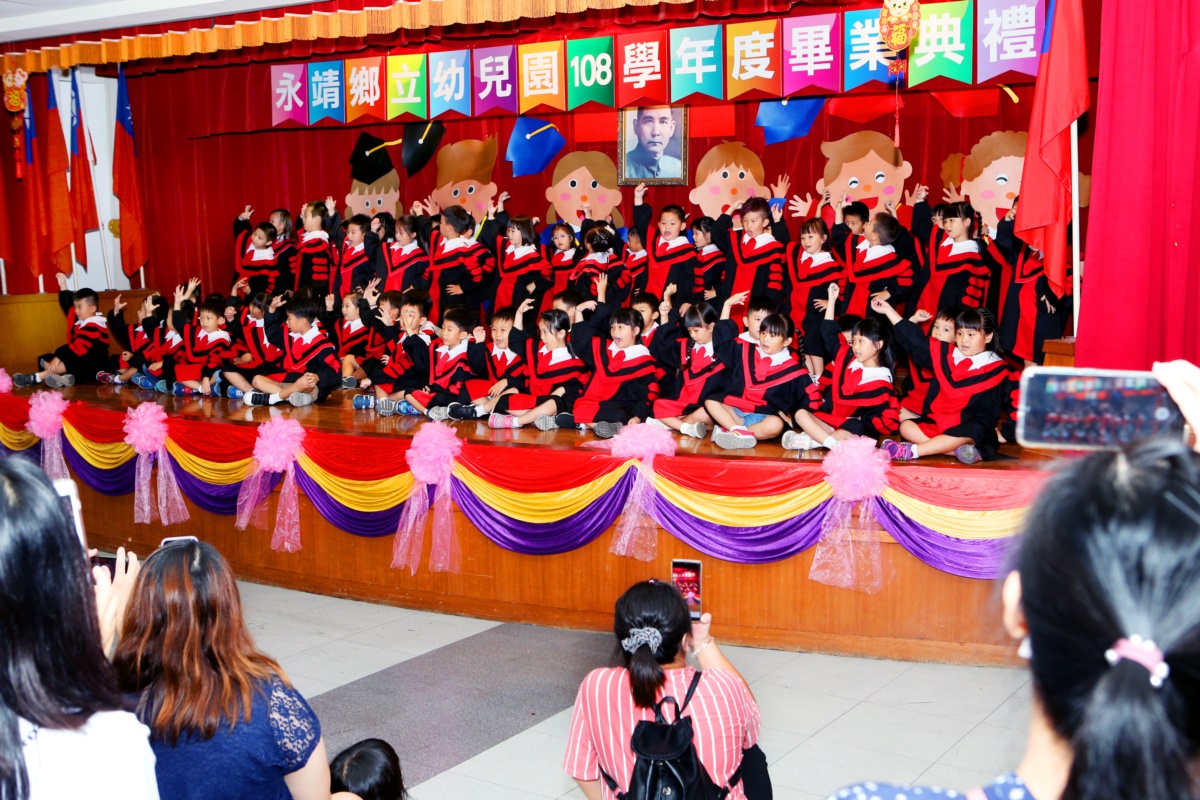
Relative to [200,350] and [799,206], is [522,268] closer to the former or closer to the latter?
[799,206]

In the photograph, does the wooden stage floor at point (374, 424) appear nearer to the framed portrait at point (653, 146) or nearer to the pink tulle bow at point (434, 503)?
the pink tulle bow at point (434, 503)

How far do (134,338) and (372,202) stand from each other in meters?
2.41

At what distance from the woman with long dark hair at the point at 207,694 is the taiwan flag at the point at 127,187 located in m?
8.79

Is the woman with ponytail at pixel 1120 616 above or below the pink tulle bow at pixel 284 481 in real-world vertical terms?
above

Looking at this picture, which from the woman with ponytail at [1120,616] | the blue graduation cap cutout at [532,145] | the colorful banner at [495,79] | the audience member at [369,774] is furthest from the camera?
the blue graduation cap cutout at [532,145]

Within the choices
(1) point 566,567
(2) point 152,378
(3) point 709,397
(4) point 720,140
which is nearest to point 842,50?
(4) point 720,140

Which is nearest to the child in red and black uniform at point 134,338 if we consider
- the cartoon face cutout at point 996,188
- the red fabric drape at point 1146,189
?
the cartoon face cutout at point 996,188

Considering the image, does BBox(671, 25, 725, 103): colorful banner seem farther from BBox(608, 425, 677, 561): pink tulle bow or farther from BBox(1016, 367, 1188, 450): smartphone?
BBox(1016, 367, 1188, 450): smartphone

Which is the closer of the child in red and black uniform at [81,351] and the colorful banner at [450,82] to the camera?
the colorful banner at [450,82]

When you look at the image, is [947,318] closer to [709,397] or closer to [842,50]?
[709,397]

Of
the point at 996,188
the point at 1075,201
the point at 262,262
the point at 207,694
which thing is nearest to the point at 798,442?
the point at 1075,201

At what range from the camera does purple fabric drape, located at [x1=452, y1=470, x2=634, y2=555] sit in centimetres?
486

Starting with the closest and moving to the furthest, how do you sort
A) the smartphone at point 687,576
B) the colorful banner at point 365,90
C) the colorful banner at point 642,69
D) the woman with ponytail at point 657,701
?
1. the woman with ponytail at point 657,701
2. the smartphone at point 687,576
3. the colorful banner at point 642,69
4. the colorful banner at point 365,90

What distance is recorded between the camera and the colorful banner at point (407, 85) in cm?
794
